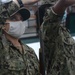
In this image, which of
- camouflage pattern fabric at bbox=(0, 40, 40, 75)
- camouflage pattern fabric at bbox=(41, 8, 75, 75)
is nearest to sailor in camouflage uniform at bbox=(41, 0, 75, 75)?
camouflage pattern fabric at bbox=(41, 8, 75, 75)

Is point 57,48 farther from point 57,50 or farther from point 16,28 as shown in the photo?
point 16,28

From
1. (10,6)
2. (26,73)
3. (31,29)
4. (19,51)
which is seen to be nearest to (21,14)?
(10,6)

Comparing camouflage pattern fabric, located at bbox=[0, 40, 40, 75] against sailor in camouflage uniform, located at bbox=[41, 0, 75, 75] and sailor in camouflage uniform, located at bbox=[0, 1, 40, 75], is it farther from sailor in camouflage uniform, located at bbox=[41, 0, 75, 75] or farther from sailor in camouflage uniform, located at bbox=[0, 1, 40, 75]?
sailor in camouflage uniform, located at bbox=[41, 0, 75, 75]

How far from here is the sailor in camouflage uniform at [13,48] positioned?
251cm

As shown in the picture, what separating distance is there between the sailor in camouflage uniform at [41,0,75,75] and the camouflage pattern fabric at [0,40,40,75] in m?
0.12

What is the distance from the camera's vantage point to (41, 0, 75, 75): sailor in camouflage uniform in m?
2.60

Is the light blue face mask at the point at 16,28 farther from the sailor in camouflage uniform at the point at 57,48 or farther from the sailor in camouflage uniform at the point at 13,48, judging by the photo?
the sailor in camouflage uniform at the point at 57,48

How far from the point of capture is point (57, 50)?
8.92ft

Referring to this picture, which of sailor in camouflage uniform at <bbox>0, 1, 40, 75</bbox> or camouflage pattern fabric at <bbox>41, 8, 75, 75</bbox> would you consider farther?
camouflage pattern fabric at <bbox>41, 8, 75, 75</bbox>

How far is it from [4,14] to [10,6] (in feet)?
0.31

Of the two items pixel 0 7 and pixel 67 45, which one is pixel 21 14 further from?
pixel 67 45

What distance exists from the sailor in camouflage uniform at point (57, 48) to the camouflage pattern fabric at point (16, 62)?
0.40ft

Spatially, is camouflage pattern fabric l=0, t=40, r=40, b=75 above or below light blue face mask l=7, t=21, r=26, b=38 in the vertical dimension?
below

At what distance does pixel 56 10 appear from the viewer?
242 centimetres
